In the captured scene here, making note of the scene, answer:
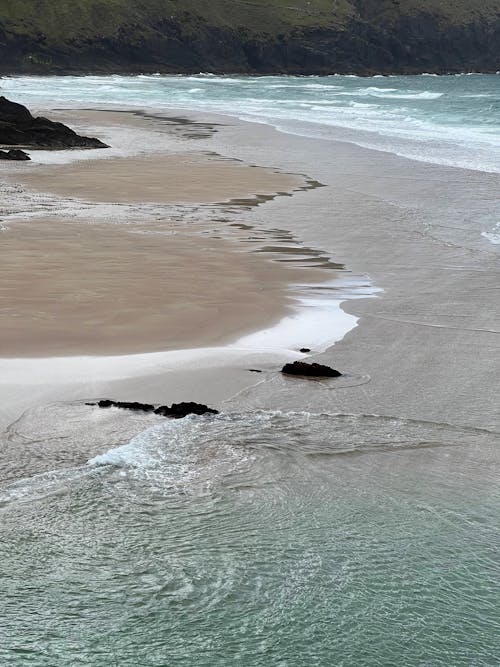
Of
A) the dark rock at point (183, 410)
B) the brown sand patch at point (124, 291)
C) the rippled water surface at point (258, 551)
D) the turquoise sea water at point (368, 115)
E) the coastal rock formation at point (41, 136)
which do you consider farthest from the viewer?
the turquoise sea water at point (368, 115)

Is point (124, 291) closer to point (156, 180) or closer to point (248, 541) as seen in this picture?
point (248, 541)

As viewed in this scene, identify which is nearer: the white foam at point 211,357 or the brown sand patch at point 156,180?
the white foam at point 211,357

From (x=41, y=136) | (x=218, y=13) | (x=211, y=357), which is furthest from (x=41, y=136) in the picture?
(x=218, y=13)

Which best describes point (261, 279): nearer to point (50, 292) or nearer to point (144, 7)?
point (50, 292)

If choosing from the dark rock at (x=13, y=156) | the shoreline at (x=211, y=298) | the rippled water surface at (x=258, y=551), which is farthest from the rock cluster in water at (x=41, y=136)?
the rippled water surface at (x=258, y=551)

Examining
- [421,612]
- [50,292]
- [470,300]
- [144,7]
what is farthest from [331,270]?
[144,7]

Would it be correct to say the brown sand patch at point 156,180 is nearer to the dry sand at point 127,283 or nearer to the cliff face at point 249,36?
the dry sand at point 127,283

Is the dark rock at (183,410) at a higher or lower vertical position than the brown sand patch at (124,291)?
lower
